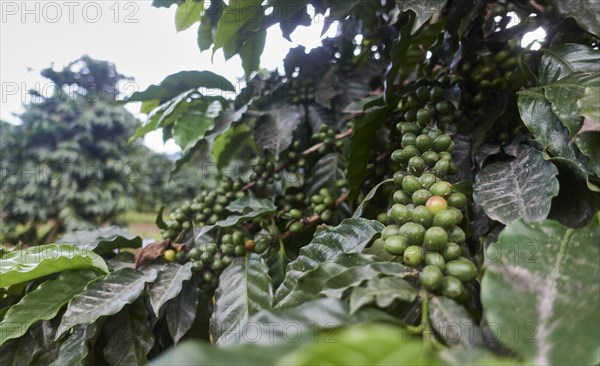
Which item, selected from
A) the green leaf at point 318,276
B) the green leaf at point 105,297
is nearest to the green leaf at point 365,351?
the green leaf at point 318,276

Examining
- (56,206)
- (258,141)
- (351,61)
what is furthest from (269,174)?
(56,206)

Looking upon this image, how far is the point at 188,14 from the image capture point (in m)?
1.18

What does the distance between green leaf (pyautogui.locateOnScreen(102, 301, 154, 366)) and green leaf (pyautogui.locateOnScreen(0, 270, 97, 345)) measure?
0.10 meters

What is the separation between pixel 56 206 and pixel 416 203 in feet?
19.8

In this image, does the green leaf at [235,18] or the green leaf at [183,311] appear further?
the green leaf at [235,18]

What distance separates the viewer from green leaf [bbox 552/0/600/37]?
667 millimetres

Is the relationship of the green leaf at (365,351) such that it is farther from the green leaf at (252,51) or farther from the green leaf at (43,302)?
the green leaf at (252,51)

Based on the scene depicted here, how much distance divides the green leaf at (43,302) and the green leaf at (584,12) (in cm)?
100

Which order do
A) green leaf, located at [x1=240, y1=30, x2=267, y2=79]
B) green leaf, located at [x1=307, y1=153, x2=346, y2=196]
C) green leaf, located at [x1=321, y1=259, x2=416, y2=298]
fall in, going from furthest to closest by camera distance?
green leaf, located at [x1=240, y1=30, x2=267, y2=79] → green leaf, located at [x1=307, y1=153, x2=346, y2=196] → green leaf, located at [x1=321, y1=259, x2=416, y2=298]

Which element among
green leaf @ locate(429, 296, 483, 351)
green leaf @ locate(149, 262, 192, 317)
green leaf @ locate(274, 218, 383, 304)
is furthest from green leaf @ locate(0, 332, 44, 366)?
green leaf @ locate(429, 296, 483, 351)

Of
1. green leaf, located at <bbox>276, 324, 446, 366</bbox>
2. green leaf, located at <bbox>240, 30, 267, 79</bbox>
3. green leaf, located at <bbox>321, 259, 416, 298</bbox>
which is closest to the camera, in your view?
green leaf, located at <bbox>276, 324, 446, 366</bbox>

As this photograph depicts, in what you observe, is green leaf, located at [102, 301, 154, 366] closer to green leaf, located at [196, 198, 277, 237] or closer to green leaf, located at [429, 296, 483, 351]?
green leaf, located at [196, 198, 277, 237]

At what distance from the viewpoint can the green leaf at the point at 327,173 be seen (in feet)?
3.23

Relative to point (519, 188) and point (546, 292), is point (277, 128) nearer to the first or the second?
point (519, 188)
